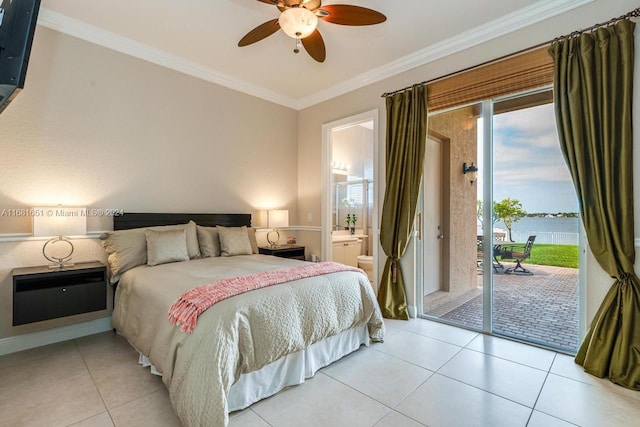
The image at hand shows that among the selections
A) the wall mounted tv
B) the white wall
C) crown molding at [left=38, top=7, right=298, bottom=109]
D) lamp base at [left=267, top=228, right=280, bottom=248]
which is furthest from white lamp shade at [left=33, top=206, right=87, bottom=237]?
lamp base at [left=267, top=228, right=280, bottom=248]

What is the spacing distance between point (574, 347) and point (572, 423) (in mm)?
1199

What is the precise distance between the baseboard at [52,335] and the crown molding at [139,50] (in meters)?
2.87

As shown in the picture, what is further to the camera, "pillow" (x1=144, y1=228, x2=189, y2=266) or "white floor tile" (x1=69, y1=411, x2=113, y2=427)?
"pillow" (x1=144, y1=228, x2=189, y2=266)

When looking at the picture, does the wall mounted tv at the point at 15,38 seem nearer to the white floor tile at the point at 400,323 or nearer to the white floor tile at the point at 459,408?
the white floor tile at the point at 459,408

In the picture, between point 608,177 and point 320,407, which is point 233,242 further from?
point 608,177

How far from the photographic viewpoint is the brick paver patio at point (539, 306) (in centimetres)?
281

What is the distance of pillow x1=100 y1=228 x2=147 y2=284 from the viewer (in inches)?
117

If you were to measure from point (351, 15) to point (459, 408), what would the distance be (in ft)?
9.32

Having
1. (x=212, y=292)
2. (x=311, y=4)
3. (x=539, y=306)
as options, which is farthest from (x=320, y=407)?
(x=311, y=4)

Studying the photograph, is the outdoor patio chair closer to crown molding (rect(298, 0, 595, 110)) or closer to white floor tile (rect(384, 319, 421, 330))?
white floor tile (rect(384, 319, 421, 330))

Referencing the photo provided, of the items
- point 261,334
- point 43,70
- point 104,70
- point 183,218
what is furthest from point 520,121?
point 43,70

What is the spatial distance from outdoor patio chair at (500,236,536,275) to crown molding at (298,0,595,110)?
204 cm

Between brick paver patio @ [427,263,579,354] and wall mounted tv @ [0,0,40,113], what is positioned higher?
wall mounted tv @ [0,0,40,113]

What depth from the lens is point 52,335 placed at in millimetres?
2926
